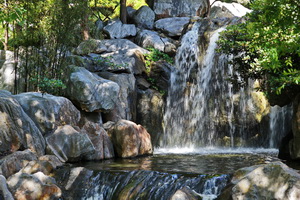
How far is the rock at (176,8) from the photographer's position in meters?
22.9

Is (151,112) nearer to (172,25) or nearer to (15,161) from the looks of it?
(172,25)

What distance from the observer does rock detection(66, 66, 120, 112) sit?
41.3 feet

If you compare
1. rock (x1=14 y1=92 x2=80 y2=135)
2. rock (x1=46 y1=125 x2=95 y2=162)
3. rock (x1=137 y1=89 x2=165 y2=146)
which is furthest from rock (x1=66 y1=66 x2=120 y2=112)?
rock (x1=46 y1=125 x2=95 y2=162)

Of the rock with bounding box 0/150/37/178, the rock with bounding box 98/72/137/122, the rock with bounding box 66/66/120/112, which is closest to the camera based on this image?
the rock with bounding box 0/150/37/178

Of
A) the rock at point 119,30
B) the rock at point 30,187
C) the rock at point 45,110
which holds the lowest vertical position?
the rock at point 30,187

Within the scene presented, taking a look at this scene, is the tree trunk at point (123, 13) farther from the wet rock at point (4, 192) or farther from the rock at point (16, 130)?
the wet rock at point (4, 192)

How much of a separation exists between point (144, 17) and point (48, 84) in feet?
39.4

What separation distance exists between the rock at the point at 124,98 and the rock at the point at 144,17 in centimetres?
719

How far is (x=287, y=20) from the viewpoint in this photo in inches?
161

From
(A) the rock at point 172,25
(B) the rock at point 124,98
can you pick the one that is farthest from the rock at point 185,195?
(A) the rock at point 172,25

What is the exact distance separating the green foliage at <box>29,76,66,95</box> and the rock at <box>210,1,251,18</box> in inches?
608

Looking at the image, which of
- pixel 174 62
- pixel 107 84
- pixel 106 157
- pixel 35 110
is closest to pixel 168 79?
pixel 174 62

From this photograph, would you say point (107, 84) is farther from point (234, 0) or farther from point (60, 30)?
point (234, 0)

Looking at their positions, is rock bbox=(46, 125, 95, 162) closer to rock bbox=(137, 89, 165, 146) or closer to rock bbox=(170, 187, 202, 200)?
rock bbox=(170, 187, 202, 200)
